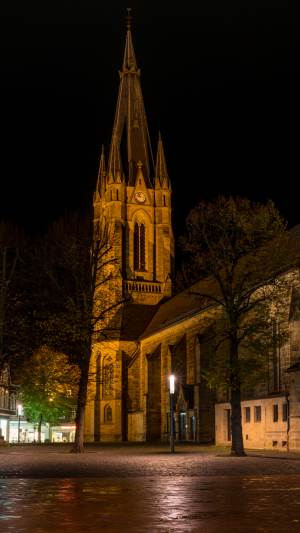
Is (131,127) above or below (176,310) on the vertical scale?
above

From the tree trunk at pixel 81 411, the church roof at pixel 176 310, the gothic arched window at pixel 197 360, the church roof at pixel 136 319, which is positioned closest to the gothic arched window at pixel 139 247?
the church roof at pixel 136 319

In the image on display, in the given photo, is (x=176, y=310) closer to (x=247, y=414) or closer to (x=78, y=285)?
(x=247, y=414)

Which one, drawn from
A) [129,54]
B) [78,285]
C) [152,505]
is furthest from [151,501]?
[129,54]

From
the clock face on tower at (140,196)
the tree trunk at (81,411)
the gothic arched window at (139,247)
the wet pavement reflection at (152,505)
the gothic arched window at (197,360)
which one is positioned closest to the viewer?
the wet pavement reflection at (152,505)

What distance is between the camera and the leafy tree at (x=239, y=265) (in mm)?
35500

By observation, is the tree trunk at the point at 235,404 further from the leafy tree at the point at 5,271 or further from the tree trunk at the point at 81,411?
the leafy tree at the point at 5,271

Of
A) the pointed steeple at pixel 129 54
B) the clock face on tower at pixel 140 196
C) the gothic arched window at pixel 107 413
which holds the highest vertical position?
the pointed steeple at pixel 129 54

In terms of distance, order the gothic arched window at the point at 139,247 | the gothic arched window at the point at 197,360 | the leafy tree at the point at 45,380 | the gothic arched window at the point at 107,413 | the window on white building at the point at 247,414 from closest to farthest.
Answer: the window on white building at the point at 247,414 < the gothic arched window at the point at 197,360 < the leafy tree at the point at 45,380 < the gothic arched window at the point at 107,413 < the gothic arched window at the point at 139,247

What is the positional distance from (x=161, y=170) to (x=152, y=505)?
81.8 m

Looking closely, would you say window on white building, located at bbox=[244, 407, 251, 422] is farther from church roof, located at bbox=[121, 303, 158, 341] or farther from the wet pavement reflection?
church roof, located at bbox=[121, 303, 158, 341]

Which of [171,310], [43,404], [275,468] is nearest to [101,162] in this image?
[171,310]

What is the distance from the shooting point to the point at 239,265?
3712 cm

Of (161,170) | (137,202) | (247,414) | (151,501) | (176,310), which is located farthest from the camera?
(161,170)

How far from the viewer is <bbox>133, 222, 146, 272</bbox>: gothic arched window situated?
88.9 m
